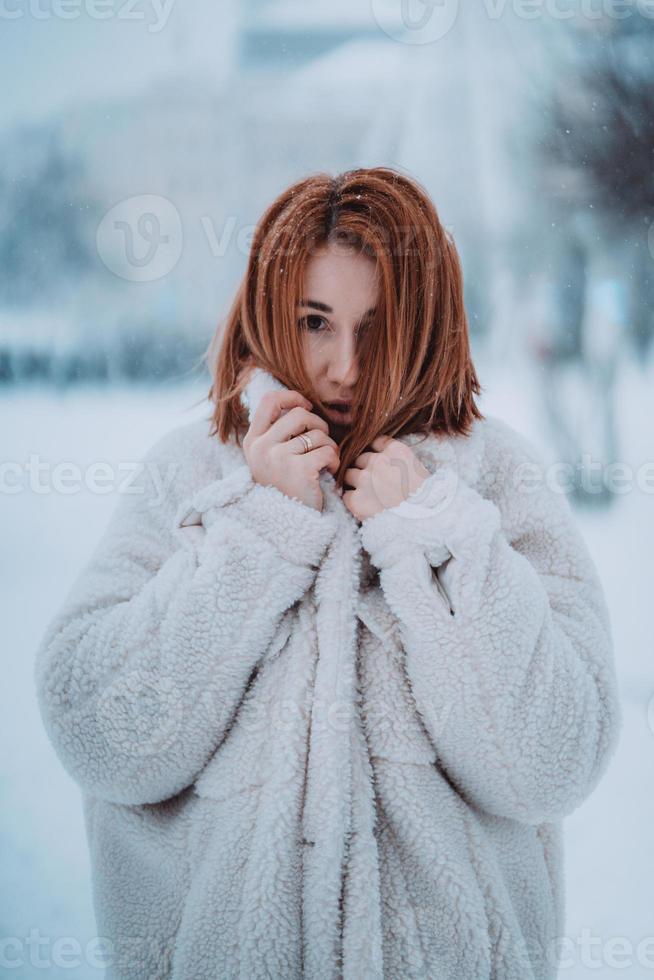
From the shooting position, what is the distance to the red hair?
74cm

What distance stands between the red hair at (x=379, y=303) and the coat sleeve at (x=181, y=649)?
0.41 feet

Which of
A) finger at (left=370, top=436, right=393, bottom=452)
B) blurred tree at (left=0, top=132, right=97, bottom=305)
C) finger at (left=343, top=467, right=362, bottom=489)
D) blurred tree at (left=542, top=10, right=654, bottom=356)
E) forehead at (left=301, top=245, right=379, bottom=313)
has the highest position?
blurred tree at (left=542, top=10, right=654, bottom=356)

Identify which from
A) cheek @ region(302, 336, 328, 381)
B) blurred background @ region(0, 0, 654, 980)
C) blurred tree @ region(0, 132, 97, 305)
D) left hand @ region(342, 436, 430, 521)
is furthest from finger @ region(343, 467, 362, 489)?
blurred tree @ region(0, 132, 97, 305)

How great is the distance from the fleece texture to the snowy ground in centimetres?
23

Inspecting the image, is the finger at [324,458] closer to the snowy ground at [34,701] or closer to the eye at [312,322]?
the eye at [312,322]

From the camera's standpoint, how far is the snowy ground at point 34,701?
0.91m

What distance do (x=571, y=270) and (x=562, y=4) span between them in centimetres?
31

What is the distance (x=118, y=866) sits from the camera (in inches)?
29.6

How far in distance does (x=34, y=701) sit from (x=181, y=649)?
39 centimetres

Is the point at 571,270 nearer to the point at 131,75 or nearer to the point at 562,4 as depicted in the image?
the point at 562,4

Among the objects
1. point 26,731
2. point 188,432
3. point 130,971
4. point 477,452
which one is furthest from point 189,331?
point 130,971

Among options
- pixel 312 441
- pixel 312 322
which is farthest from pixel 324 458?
pixel 312 322

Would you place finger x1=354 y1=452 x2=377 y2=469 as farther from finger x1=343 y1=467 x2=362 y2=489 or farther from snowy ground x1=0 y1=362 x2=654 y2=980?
snowy ground x1=0 y1=362 x2=654 y2=980

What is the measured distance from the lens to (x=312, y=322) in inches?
29.7
